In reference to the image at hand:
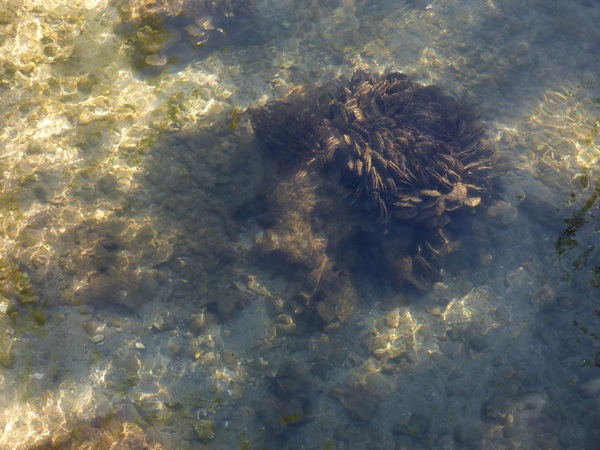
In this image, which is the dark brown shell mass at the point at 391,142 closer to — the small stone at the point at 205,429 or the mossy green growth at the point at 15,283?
the small stone at the point at 205,429

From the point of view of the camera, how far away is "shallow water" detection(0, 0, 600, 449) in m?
5.42

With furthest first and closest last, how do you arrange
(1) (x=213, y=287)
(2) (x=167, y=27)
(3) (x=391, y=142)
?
(2) (x=167, y=27) < (3) (x=391, y=142) < (1) (x=213, y=287)

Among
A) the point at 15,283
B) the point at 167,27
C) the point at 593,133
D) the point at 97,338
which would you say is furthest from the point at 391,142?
the point at 15,283

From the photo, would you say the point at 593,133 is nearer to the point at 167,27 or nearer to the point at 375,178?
the point at 375,178

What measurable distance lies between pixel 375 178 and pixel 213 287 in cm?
306

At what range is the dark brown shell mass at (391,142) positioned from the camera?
251 inches

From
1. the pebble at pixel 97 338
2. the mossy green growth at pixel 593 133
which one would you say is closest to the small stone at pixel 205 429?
the pebble at pixel 97 338

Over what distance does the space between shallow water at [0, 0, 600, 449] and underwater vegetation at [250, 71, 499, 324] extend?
416mm

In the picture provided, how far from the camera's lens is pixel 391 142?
21.8ft

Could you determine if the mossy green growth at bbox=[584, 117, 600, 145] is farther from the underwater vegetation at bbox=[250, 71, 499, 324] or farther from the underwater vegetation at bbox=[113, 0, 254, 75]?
the underwater vegetation at bbox=[113, 0, 254, 75]

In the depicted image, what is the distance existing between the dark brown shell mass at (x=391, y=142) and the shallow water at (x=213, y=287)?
70 centimetres

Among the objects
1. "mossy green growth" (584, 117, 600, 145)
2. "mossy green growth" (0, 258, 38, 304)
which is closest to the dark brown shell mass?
"mossy green growth" (584, 117, 600, 145)

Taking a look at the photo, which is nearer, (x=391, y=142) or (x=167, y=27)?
(x=391, y=142)

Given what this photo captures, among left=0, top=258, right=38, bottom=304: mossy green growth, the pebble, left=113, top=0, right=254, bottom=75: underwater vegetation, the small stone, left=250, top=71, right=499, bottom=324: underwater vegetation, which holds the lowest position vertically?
the small stone
